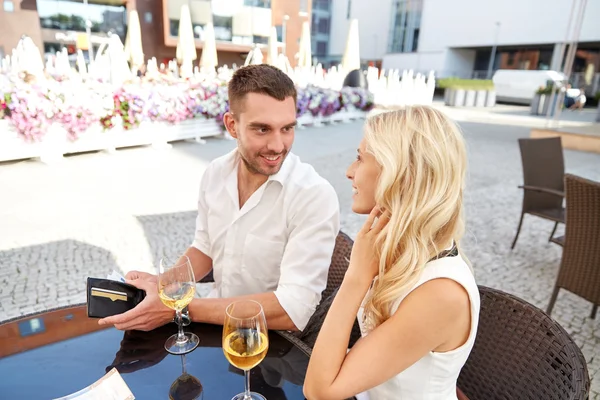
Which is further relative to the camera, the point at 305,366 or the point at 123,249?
the point at 123,249

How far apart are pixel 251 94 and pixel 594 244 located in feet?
7.65

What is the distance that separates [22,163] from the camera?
21.8ft

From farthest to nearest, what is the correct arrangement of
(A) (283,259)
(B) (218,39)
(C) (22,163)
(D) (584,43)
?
(D) (584,43)
(B) (218,39)
(C) (22,163)
(A) (283,259)

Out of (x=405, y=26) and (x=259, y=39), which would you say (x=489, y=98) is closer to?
(x=259, y=39)

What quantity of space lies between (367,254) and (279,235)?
2.10 feet

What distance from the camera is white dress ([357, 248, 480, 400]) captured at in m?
1.07

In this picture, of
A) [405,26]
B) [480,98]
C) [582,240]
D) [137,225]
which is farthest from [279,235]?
[405,26]

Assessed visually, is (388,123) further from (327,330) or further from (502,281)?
(502,281)

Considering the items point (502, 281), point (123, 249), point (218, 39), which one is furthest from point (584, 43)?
point (123, 249)

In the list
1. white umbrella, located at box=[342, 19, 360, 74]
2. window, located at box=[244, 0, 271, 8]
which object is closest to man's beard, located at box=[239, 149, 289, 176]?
white umbrella, located at box=[342, 19, 360, 74]

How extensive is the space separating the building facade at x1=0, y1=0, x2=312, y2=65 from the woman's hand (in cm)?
1633

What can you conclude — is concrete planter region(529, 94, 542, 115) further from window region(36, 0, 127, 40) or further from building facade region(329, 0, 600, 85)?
window region(36, 0, 127, 40)

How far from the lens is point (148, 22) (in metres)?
22.0

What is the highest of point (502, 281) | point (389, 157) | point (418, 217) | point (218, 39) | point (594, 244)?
point (218, 39)
